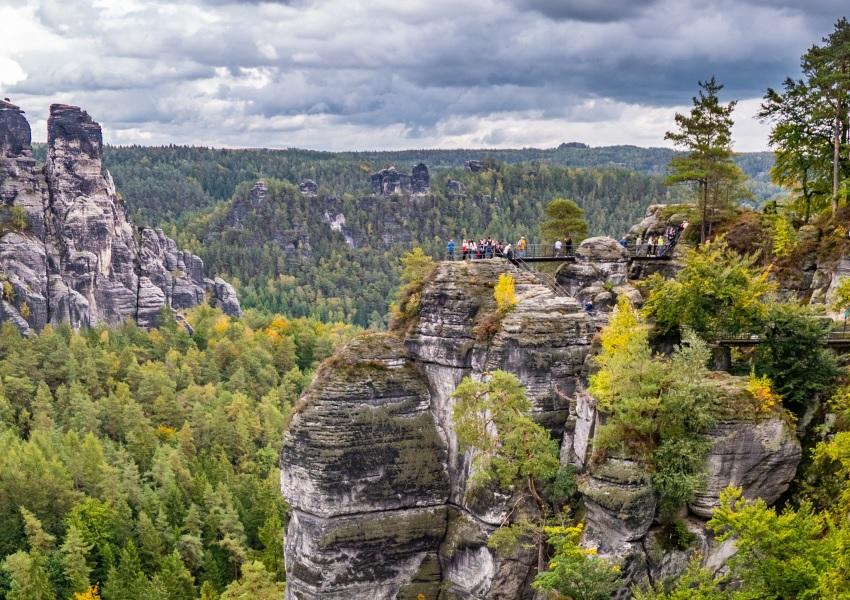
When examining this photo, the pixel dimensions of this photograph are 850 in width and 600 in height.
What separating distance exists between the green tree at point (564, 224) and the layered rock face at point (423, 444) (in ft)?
91.4

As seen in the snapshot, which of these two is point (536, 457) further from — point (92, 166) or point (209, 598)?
point (92, 166)

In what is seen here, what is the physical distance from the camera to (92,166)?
140250 millimetres

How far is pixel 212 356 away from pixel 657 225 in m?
74.2

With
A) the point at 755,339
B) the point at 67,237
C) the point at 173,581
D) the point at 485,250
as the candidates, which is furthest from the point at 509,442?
the point at 67,237

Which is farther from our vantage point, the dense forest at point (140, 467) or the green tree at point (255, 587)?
the dense forest at point (140, 467)

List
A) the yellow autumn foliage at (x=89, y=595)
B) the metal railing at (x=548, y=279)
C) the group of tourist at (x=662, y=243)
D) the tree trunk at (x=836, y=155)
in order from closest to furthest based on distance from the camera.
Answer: the tree trunk at (x=836, y=155), the metal railing at (x=548, y=279), the group of tourist at (x=662, y=243), the yellow autumn foliage at (x=89, y=595)

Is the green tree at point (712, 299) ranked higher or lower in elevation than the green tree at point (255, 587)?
higher

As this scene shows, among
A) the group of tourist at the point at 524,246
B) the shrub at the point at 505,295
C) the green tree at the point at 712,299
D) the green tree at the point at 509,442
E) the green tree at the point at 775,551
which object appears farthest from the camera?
the group of tourist at the point at 524,246

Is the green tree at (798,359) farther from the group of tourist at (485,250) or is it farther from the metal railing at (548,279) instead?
the group of tourist at (485,250)

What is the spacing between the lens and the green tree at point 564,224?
67500 mm

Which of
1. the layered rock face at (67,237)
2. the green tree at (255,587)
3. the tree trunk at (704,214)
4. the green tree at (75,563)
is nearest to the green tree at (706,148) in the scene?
the tree trunk at (704,214)

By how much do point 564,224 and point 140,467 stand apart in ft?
146

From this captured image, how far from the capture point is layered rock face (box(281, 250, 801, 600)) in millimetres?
37344

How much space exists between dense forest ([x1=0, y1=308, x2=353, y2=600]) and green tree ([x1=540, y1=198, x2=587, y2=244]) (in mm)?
30710
